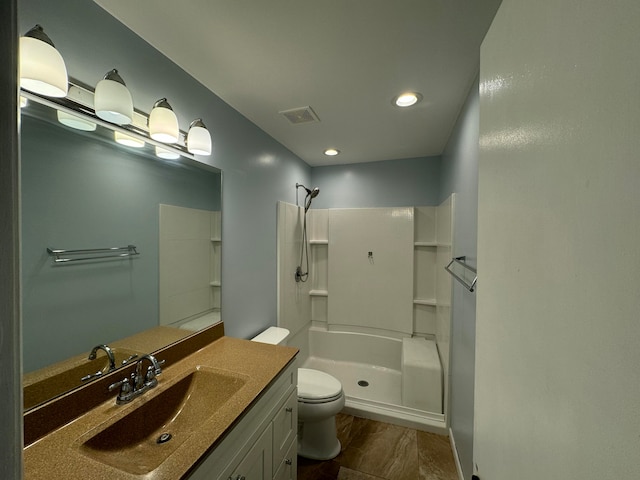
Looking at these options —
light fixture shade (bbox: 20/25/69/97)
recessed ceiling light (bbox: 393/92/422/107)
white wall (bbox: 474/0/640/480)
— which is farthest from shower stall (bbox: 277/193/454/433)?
white wall (bbox: 474/0/640/480)

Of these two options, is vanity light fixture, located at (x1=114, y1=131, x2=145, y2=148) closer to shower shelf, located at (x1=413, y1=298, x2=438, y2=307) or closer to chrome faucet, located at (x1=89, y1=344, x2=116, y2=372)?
chrome faucet, located at (x1=89, y1=344, x2=116, y2=372)

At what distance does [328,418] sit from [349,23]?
2378 mm

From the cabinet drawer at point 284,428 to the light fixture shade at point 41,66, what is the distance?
1555 mm

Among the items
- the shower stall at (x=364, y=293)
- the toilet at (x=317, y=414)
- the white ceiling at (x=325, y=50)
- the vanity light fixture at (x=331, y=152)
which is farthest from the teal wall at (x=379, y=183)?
the toilet at (x=317, y=414)

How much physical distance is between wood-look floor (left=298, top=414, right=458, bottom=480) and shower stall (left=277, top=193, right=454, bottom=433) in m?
0.23

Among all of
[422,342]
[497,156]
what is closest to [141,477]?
[497,156]

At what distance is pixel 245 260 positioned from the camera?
6.24ft

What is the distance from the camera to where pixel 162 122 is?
3.79 ft

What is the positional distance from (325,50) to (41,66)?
3.49ft

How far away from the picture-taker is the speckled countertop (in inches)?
27.3

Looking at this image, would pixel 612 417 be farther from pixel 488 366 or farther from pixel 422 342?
pixel 422 342

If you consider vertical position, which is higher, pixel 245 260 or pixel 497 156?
pixel 497 156

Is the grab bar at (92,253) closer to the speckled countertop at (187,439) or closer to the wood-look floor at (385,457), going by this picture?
the speckled countertop at (187,439)

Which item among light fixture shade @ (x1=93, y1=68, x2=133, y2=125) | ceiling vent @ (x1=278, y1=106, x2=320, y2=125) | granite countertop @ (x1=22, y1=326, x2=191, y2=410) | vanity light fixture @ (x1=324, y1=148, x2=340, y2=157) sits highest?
vanity light fixture @ (x1=324, y1=148, x2=340, y2=157)
